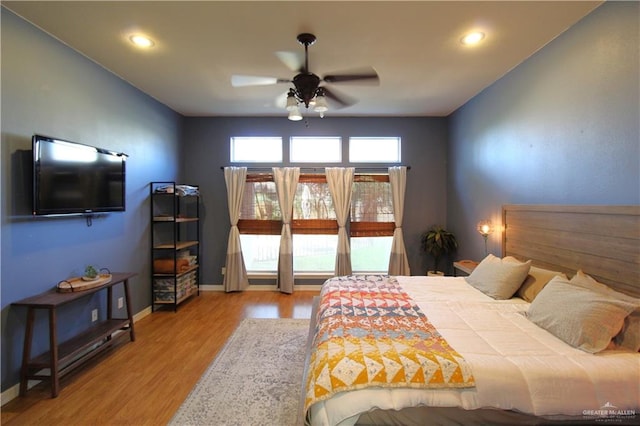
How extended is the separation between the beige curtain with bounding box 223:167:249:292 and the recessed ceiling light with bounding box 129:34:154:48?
2.31m

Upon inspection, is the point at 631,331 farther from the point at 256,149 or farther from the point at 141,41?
the point at 256,149

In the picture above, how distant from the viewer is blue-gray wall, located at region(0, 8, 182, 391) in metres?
2.20

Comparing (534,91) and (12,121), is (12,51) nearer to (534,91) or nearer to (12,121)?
(12,121)

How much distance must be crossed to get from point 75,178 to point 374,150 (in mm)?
4024

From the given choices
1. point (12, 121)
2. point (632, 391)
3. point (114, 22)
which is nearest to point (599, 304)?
point (632, 391)

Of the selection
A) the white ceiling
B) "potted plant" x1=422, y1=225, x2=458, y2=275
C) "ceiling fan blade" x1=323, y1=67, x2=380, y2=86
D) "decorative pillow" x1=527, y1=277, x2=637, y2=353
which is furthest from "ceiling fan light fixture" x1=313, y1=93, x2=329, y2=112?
"potted plant" x1=422, y1=225, x2=458, y2=275

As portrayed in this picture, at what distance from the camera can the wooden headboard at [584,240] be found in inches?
73.9

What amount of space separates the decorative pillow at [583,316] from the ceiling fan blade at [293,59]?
2.52m

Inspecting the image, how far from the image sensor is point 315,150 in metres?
5.02

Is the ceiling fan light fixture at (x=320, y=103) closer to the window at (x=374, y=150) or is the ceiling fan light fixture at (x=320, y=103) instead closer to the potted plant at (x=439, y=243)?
the window at (x=374, y=150)

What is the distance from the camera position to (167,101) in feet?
13.8

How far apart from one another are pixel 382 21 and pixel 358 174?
2.75 meters

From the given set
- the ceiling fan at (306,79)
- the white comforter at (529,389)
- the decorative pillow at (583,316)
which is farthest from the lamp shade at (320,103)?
the decorative pillow at (583,316)

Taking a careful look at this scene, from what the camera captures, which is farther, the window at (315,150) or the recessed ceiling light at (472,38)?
the window at (315,150)
